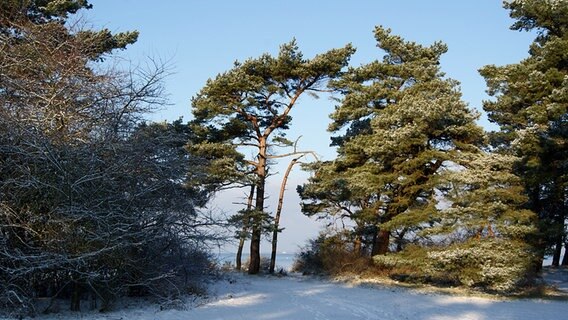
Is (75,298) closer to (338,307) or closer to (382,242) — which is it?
(338,307)

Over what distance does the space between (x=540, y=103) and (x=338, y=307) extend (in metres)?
11.6

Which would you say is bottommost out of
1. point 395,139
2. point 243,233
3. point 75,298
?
point 75,298

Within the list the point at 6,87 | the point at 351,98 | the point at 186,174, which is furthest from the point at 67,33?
the point at 351,98

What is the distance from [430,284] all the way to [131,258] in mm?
11978

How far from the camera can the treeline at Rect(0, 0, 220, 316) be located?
9547mm

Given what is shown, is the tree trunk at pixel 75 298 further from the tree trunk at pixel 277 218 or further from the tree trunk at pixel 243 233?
the tree trunk at pixel 277 218

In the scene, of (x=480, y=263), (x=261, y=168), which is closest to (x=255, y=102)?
(x=261, y=168)

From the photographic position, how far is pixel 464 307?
13133 millimetres

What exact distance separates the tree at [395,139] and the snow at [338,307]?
433 cm

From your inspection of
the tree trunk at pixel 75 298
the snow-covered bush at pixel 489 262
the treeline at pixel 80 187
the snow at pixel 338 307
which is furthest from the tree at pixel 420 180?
the tree trunk at pixel 75 298

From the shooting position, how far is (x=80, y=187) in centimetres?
994

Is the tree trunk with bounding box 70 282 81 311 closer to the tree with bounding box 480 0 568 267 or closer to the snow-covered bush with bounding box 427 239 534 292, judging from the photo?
the snow-covered bush with bounding box 427 239 534 292

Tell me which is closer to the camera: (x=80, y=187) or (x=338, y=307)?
(x=80, y=187)

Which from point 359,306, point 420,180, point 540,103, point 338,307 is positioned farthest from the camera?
point 420,180
